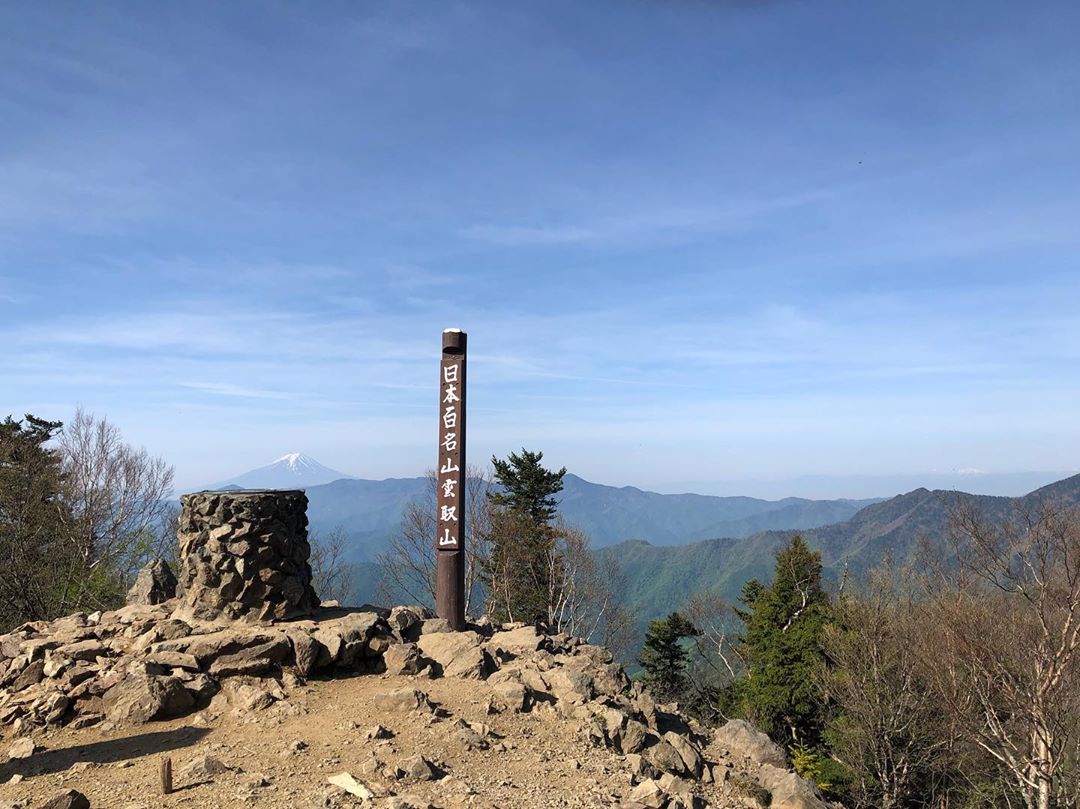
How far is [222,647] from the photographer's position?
9.68m

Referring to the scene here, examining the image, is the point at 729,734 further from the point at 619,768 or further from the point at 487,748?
the point at 487,748

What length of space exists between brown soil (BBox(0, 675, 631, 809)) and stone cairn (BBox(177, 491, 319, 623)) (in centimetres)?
227

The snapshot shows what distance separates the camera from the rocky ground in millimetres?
7039

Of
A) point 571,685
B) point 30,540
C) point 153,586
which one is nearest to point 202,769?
point 571,685

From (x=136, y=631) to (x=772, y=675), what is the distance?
24228mm

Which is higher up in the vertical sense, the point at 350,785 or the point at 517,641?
the point at 517,641

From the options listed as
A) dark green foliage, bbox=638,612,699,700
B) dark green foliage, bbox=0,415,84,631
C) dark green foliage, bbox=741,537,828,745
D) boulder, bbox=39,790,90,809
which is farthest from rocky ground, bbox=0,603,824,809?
dark green foliage, bbox=638,612,699,700

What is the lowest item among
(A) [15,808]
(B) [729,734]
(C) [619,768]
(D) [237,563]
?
(B) [729,734]

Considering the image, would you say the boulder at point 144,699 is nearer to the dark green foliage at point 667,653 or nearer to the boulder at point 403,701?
the boulder at point 403,701

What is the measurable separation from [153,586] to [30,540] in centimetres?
1657

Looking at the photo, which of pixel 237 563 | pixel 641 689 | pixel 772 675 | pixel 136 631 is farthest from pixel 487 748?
pixel 772 675

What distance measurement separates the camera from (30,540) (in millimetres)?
25203

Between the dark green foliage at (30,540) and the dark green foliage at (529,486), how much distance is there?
1773 cm

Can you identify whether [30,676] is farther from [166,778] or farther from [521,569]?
[521,569]
